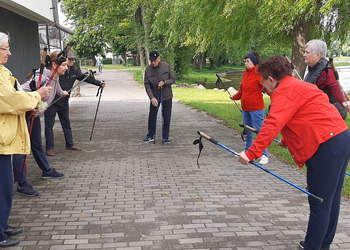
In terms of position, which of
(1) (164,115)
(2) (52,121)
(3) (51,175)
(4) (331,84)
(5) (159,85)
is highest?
(4) (331,84)

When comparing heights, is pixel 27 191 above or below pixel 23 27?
below

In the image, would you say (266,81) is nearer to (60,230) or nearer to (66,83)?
(60,230)

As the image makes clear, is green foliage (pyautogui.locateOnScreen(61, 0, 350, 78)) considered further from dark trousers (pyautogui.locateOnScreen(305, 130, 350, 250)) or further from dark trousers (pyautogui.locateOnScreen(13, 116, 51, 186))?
dark trousers (pyautogui.locateOnScreen(13, 116, 51, 186))

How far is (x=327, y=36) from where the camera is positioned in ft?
40.7

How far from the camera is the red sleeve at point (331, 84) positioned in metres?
4.96

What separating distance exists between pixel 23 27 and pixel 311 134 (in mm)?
11533

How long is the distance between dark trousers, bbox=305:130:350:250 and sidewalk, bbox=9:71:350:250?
56 centimetres

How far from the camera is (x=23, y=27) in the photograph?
12219mm

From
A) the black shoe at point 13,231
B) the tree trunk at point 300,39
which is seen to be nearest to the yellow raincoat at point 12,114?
the black shoe at point 13,231

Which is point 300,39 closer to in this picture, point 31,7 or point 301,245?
point 31,7

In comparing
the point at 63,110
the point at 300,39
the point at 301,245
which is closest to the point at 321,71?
the point at 301,245

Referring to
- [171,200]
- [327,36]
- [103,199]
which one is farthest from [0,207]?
[327,36]

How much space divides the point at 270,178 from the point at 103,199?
2.78m

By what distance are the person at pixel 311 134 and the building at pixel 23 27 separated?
8.19 metres
